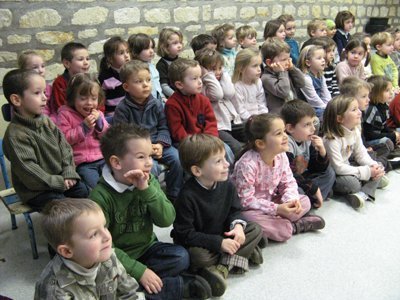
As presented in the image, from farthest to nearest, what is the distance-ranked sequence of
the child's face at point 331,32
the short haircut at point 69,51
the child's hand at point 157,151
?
the child's face at point 331,32 < the short haircut at point 69,51 < the child's hand at point 157,151

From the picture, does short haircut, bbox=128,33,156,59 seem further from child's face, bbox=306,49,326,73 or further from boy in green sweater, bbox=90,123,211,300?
boy in green sweater, bbox=90,123,211,300

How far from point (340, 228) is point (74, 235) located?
5.79 ft

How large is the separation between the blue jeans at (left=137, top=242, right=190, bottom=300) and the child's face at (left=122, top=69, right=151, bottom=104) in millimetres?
1101

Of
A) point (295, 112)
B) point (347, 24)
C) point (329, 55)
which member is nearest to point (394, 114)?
point (329, 55)

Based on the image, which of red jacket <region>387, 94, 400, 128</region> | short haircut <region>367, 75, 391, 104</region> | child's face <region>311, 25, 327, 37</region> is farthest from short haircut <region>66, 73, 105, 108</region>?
child's face <region>311, 25, 327, 37</region>

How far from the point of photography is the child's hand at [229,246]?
2.00 meters

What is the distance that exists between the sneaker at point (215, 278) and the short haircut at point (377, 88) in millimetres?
2318

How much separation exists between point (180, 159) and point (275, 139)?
595mm

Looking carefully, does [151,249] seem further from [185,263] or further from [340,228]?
[340,228]

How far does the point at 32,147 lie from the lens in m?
2.16

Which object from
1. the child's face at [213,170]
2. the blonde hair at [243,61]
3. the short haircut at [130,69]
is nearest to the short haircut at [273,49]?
the blonde hair at [243,61]

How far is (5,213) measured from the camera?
2.72m

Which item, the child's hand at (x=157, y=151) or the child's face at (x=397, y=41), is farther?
the child's face at (x=397, y=41)

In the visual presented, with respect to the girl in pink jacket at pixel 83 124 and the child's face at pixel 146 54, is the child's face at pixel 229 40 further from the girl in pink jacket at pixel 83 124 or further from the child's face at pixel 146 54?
the girl in pink jacket at pixel 83 124
